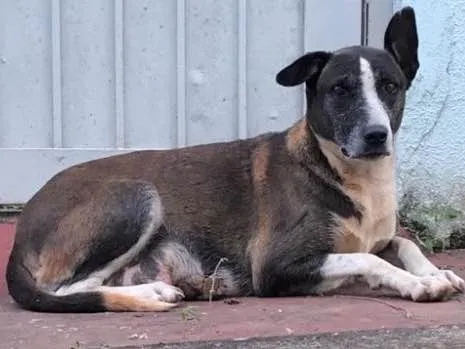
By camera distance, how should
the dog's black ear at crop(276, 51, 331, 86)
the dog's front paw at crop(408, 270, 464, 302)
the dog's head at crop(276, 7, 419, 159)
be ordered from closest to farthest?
1. the dog's front paw at crop(408, 270, 464, 302)
2. the dog's head at crop(276, 7, 419, 159)
3. the dog's black ear at crop(276, 51, 331, 86)

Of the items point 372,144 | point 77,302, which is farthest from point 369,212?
point 77,302

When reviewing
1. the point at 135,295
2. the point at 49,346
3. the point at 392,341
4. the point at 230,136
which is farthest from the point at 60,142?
the point at 392,341

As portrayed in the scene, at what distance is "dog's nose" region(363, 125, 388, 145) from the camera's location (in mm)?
4672

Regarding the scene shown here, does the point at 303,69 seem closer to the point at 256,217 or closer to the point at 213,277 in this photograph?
the point at 256,217

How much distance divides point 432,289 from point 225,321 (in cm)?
83

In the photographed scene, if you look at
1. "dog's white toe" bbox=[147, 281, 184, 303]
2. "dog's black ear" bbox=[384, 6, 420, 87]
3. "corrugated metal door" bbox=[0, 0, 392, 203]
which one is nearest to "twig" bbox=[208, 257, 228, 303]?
"dog's white toe" bbox=[147, 281, 184, 303]

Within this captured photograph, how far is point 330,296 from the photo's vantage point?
4906mm

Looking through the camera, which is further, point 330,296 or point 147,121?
point 147,121

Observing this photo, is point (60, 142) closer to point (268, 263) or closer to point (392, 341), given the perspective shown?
point (268, 263)

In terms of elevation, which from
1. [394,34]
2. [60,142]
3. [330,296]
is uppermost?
[394,34]

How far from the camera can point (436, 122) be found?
5926 millimetres

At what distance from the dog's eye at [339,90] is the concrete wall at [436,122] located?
3.63 feet

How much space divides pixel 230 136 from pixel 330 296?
1609 mm

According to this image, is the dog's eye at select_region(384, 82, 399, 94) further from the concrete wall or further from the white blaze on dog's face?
the concrete wall
